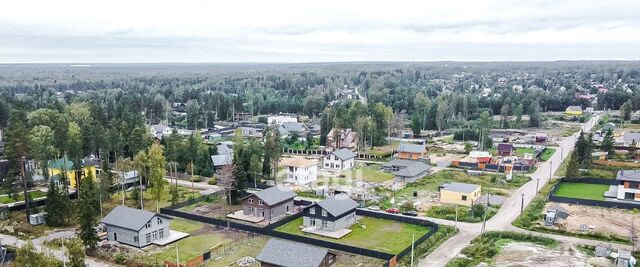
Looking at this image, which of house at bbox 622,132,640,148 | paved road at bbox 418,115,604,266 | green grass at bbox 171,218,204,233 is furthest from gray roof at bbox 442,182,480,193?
house at bbox 622,132,640,148

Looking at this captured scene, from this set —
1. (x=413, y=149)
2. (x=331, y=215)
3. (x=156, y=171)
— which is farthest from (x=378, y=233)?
(x=413, y=149)

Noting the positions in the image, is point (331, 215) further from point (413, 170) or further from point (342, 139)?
point (342, 139)

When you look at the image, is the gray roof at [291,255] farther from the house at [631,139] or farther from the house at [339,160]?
the house at [631,139]

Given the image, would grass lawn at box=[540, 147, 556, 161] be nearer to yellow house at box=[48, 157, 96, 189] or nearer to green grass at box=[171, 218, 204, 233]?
green grass at box=[171, 218, 204, 233]

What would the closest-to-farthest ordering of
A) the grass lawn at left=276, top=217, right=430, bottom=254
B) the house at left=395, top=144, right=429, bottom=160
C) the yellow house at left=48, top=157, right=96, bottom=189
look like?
the grass lawn at left=276, top=217, right=430, bottom=254 → the yellow house at left=48, top=157, right=96, bottom=189 → the house at left=395, top=144, right=429, bottom=160

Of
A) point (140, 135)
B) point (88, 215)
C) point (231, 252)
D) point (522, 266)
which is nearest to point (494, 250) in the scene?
point (522, 266)

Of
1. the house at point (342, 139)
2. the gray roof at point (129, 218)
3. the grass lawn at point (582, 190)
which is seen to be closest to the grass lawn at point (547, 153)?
the grass lawn at point (582, 190)
